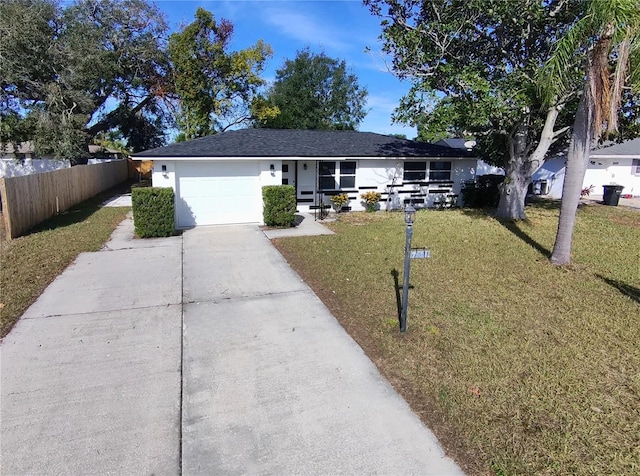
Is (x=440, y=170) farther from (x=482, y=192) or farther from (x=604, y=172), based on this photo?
(x=604, y=172)

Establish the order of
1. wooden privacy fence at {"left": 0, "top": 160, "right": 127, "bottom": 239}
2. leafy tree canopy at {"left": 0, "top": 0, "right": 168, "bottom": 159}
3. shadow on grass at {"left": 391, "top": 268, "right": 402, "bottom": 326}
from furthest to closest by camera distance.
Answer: leafy tree canopy at {"left": 0, "top": 0, "right": 168, "bottom": 159}, wooden privacy fence at {"left": 0, "top": 160, "right": 127, "bottom": 239}, shadow on grass at {"left": 391, "top": 268, "right": 402, "bottom": 326}

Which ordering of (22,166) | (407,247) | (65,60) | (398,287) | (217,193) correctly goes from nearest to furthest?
1. (407,247)
2. (398,287)
3. (217,193)
4. (65,60)
5. (22,166)

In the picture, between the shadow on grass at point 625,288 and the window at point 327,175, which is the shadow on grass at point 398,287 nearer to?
the shadow on grass at point 625,288

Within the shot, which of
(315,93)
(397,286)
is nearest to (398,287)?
(397,286)

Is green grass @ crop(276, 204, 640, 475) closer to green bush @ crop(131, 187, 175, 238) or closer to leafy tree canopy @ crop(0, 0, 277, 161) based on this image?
green bush @ crop(131, 187, 175, 238)

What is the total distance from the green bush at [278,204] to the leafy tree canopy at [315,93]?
21.4 metres

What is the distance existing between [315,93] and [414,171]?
69.9 ft

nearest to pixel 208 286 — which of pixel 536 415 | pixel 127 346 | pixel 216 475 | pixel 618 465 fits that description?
pixel 127 346

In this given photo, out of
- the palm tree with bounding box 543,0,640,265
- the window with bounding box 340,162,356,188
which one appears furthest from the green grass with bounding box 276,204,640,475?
the window with bounding box 340,162,356,188

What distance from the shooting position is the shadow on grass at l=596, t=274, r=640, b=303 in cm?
620

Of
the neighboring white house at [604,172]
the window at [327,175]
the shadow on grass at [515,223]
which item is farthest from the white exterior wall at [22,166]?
the neighboring white house at [604,172]

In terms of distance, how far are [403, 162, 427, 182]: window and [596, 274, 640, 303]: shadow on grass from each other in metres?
9.31

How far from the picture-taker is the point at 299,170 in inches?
567

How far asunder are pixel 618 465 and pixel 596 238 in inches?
366
